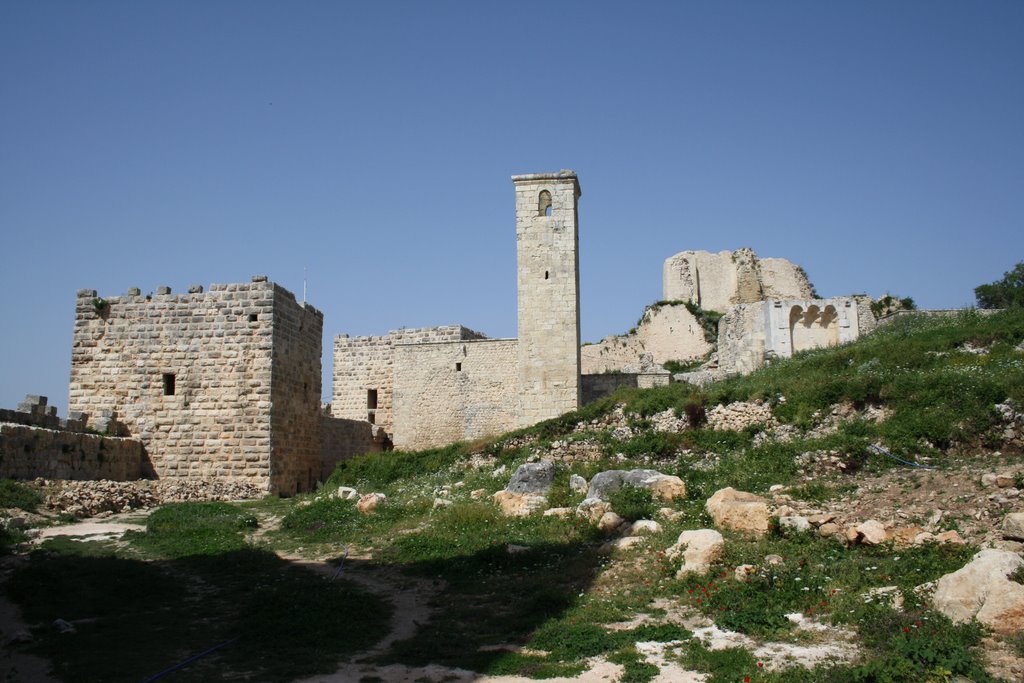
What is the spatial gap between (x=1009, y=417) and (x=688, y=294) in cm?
2750

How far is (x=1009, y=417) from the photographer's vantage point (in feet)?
41.5

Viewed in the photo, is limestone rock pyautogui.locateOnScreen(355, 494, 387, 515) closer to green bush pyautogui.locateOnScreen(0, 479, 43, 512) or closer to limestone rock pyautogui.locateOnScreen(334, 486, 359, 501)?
limestone rock pyautogui.locateOnScreen(334, 486, 359, 501)

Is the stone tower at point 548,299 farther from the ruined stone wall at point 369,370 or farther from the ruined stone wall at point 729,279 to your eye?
the ruined stone wall at point 729,279

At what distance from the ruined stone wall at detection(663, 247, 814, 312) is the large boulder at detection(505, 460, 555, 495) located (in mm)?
27000

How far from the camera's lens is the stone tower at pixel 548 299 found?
2261 cm

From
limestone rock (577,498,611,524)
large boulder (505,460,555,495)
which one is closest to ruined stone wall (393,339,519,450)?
large boulder (505,460,555,495)

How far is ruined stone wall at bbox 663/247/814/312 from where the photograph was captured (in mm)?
38750

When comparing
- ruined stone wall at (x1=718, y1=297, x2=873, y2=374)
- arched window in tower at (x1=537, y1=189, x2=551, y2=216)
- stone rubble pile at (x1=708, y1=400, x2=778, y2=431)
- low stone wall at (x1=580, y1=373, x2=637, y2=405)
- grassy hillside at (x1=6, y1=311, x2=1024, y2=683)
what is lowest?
grassy hillside at (x1=6, y1=311, x2=1024, y2=683)

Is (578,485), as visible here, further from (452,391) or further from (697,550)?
(452,391)

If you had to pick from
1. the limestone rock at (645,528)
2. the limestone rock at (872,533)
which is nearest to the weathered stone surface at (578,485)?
the limestone rock at (645,528)

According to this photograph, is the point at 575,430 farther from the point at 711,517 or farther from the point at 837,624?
the point at 837,624

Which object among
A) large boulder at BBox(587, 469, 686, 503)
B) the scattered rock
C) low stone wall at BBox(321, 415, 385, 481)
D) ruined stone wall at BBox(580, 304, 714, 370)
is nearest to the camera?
the scattered rock

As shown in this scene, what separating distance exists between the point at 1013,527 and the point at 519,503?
6.52m

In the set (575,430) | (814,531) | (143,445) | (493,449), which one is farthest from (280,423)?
(814,531)
